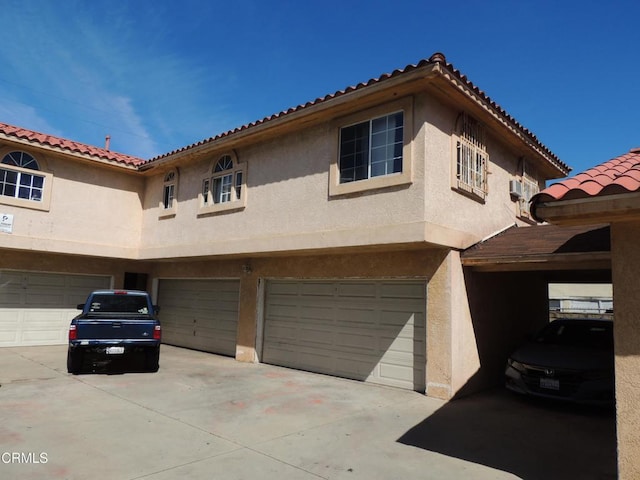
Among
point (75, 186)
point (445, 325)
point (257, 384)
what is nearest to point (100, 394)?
point (257, 384)

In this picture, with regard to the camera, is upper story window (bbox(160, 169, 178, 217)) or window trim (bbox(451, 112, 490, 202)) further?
upper story window (bbox(160, 169, 178, 217))

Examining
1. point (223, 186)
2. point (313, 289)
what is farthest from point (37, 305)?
point (313, 289)

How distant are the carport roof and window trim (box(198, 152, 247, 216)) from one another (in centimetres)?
578

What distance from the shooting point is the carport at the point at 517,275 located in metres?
7.79

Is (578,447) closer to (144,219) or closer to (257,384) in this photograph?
(257,384)

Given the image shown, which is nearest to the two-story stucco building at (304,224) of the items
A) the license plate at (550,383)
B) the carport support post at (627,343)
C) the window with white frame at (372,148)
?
the window with white frame at (372,148)

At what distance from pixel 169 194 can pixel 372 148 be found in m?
8.03

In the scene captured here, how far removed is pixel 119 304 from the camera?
11.1m

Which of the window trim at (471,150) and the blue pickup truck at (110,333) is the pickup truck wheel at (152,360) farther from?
the window trim at (471,150)

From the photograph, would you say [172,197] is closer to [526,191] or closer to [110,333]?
[110,333]

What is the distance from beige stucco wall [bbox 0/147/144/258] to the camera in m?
13.1

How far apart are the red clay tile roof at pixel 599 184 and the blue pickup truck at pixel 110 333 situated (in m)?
8.72

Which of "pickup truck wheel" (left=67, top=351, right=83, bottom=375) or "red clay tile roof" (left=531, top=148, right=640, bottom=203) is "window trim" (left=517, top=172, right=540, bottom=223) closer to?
"red clay tile roof" (left=531, top=148, right=640, bottom=203)

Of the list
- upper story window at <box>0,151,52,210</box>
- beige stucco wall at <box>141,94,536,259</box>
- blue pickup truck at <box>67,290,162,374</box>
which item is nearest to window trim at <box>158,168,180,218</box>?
beige stucco wall at <box>141,94,536,259</box>
